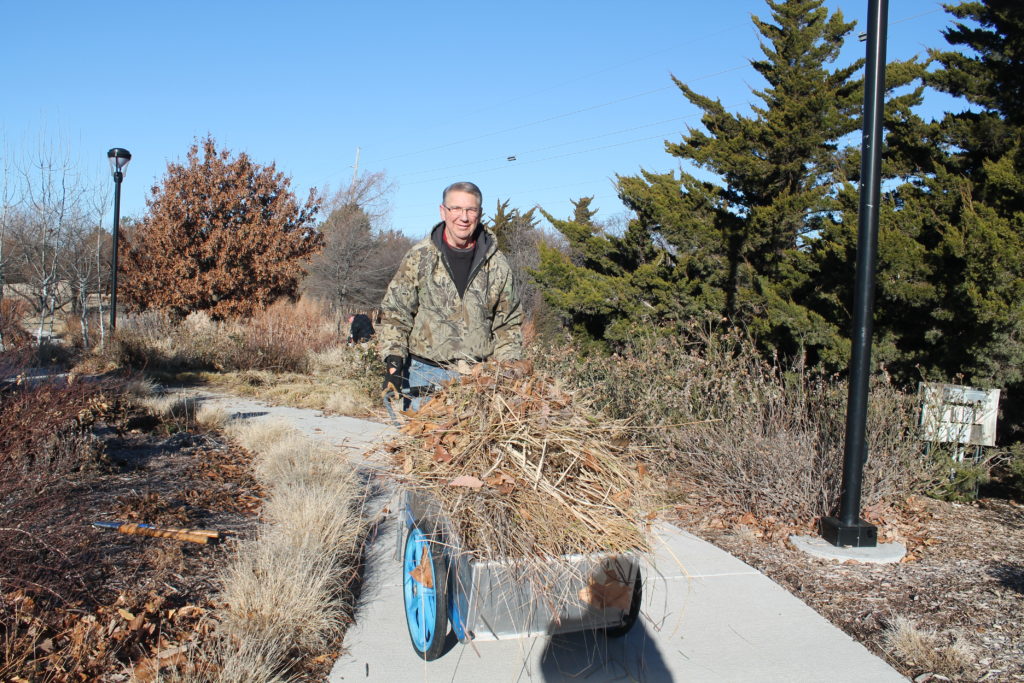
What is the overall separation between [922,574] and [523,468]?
2945 mm

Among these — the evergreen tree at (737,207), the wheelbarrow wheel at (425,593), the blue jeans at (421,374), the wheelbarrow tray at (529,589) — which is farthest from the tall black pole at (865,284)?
the evergreen tree at (737,207)

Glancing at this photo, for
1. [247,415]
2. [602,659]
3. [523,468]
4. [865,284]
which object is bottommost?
[602,659]

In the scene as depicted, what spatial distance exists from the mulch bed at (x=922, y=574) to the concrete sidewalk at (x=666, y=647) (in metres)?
0.24

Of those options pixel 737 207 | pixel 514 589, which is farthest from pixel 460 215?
pixel 737 207

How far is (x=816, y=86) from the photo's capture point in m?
13.9

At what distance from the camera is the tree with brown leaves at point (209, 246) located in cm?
1850

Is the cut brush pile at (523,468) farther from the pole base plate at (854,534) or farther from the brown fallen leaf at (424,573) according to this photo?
the pole base plate at (854,534)

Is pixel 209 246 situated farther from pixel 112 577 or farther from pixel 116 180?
pixel 112 577

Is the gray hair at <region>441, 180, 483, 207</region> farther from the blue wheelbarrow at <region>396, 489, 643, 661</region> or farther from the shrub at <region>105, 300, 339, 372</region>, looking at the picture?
the shrub at <region>105, 300, 339, 372</region>

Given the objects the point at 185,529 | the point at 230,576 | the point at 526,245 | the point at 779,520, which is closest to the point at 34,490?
the point at 185,529

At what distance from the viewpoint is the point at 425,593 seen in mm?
3434

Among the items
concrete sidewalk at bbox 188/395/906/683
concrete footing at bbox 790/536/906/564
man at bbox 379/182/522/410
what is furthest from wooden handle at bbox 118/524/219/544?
concrete footing at bbox 790/536/906/564

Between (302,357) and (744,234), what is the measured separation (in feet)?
26.2

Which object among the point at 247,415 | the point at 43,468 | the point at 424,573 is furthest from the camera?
the point at 247,415
